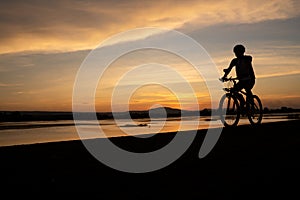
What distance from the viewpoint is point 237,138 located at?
10898mm

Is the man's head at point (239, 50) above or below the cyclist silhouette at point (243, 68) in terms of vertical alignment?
above

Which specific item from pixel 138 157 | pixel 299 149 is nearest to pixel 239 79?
pixel 299 149

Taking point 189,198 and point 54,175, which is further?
point 54,175

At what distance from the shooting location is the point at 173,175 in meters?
6.22

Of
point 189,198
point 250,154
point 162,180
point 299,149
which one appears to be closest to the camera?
point 189,198

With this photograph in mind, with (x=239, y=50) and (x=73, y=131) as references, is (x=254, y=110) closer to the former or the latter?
(x=239, y=50)

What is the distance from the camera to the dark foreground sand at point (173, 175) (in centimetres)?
510

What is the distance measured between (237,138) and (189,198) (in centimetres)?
640

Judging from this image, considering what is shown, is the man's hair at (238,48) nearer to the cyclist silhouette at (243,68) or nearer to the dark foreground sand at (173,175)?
the cyclist silhouette at (243,68)

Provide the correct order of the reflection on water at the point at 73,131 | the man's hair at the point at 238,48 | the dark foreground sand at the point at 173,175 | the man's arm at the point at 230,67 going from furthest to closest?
the reflection on water at the point at 73,131 < the man's arm at the point at 230,67 < the man's hair at the point at 238,48 < the dark foreground sand at the point at 173,175

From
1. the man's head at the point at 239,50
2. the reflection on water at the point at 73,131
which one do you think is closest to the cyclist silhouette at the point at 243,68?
the man's head at the point at 239,50

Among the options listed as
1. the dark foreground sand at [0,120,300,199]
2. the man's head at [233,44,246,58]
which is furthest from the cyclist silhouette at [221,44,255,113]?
the dark foreground sand at [0,120,300,199]

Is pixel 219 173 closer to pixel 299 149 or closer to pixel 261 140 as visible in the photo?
pixel 299 149

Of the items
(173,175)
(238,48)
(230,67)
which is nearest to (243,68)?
(230,67)
